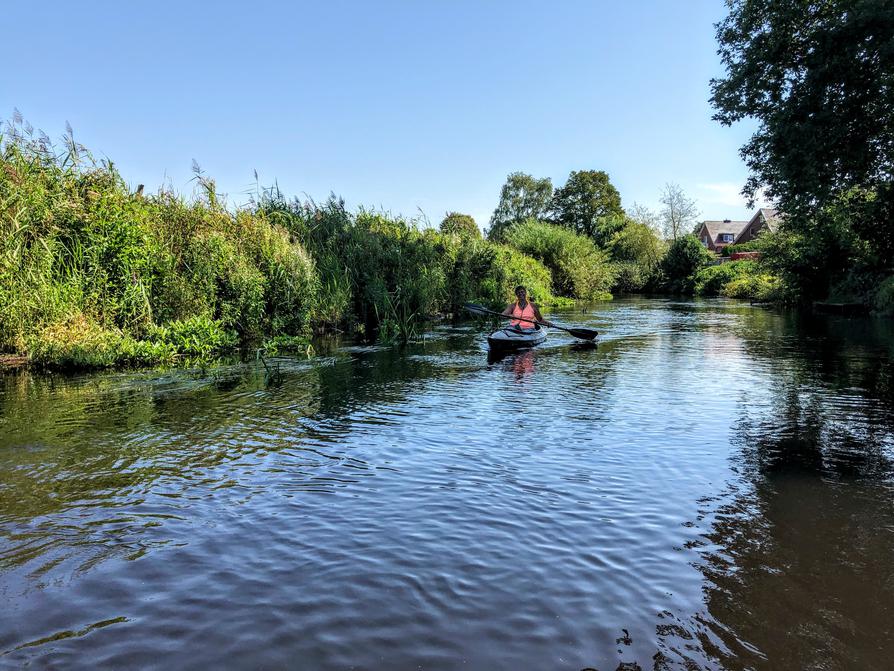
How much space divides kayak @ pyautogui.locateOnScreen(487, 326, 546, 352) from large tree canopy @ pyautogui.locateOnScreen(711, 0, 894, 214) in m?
7.67

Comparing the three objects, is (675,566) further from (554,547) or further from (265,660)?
(265,660)

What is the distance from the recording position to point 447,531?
16.5 ft

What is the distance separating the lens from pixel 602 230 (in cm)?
7062

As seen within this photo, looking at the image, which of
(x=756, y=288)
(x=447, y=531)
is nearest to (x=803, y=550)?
(x=447, y=531)

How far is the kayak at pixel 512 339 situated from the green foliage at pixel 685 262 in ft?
159

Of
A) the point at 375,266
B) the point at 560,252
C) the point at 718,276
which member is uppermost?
the point at 560,252

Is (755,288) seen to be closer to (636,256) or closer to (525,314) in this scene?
(636,256)

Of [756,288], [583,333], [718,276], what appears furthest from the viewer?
[718,276]

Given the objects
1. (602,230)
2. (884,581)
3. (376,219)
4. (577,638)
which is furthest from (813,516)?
(602,230)

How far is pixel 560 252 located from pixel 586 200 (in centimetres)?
3434

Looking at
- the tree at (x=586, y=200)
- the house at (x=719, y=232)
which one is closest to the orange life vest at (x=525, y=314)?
the tree at (x=586, y=200)

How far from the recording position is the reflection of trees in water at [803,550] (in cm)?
350

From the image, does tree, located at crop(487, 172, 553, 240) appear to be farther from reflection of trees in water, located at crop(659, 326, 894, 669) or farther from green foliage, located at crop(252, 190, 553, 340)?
reflection of trees in water, located at crop(659, 326, 894, 669)

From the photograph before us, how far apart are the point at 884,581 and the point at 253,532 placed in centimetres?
469
